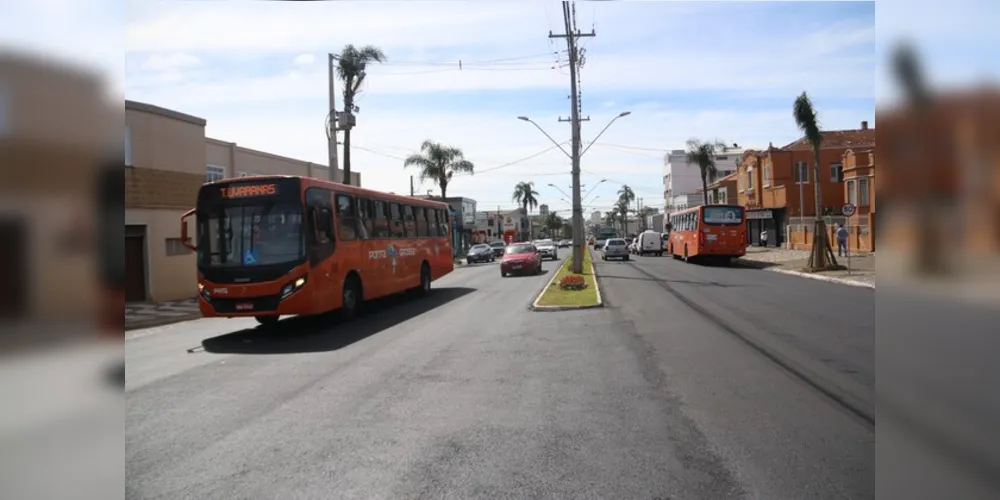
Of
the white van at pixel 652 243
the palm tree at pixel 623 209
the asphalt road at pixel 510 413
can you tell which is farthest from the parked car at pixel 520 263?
the palm tree at pixel 623 209

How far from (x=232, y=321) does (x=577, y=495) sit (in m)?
14.0

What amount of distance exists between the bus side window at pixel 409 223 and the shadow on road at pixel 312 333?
2358 millimetres

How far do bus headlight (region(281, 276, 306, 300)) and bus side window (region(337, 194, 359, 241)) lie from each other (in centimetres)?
205

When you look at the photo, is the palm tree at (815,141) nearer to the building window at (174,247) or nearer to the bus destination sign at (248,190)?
the bus destination sign at (248,190)

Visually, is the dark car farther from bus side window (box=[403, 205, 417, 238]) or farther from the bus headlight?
the bus headlight

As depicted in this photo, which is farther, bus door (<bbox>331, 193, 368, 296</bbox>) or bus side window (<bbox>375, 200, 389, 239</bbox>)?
bus side window (<bbox>375, 200, 389, 239</bbox>)

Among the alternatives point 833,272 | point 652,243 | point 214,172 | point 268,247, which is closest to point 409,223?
point 268,247

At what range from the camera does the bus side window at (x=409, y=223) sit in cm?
1959

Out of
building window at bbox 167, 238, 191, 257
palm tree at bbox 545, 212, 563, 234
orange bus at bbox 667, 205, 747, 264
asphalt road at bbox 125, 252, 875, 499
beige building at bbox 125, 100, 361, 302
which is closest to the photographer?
asphalt road at bbox 125, 252, 875, 499

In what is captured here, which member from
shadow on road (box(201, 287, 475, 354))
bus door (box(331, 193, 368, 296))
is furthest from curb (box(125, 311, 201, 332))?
bus door (box(331, 193, 368, 296))

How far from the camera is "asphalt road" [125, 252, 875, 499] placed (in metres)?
4.67

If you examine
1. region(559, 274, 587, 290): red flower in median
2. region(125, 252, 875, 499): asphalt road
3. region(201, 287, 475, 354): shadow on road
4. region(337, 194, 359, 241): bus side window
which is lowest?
region(201, 287, 475, 354): shadow on road

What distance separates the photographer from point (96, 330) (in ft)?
10.5

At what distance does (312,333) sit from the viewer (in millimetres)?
13109
